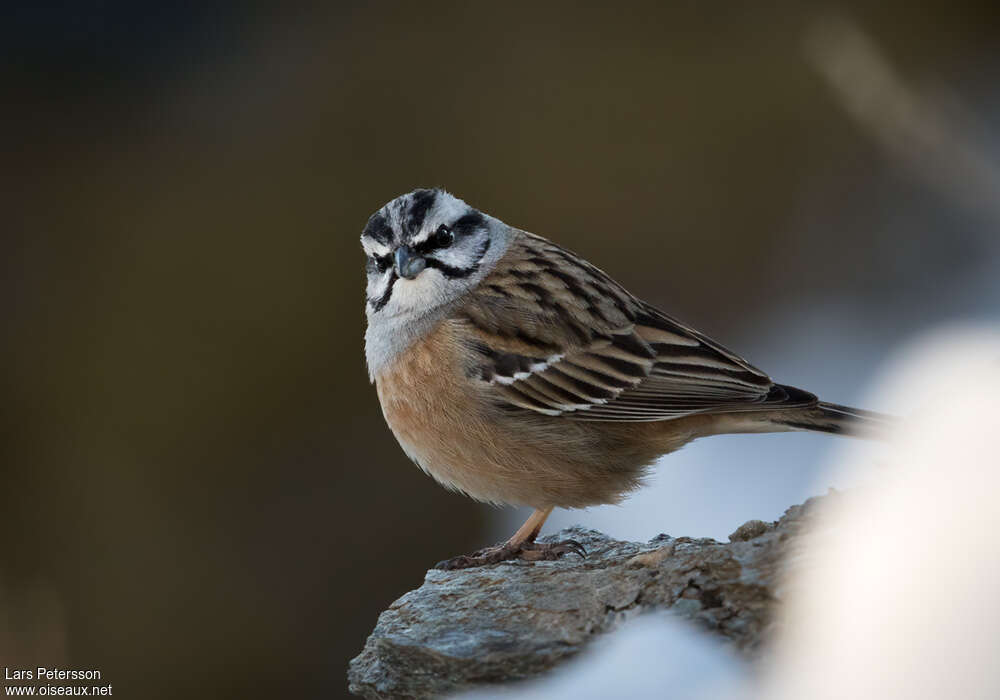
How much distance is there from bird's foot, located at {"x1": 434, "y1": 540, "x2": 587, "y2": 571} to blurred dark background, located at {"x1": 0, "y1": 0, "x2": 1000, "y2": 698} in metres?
3.68

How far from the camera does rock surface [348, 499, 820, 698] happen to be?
3.87 m

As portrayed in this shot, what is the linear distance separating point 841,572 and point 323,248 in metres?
6.76

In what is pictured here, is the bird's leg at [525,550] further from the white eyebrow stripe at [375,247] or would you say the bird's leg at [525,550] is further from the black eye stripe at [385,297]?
the white eyebrow stripe at [375,247]

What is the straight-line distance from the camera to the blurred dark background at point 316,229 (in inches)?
358

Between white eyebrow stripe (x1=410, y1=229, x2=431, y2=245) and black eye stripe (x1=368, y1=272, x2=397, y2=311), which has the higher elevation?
white eyebrow stripe (x1=410, y1=229, x2=431, y2=245)

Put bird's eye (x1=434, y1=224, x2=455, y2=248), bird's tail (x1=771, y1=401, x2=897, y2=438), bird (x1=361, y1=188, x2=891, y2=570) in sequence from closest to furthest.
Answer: bird's tail (x1=771, y1=401, x2=897, y2=438) → bird (x1=361, y1=188, x2=891, y2=570) → bird's eye (x1=434, y1=224, x2=455, y2=248)

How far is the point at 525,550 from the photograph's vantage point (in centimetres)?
539

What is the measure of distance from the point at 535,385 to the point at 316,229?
4910 mm

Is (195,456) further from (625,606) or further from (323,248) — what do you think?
(625,606)

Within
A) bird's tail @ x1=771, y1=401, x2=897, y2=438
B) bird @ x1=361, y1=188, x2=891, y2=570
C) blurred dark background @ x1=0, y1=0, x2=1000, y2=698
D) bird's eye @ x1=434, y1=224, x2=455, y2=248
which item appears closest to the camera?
bird's tail @ x1=771, y1=401, x2=897, y2=438

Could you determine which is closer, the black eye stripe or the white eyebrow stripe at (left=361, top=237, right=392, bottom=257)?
the white eyebrow stripe at (left=361, top=237, right=392, bottom=257)

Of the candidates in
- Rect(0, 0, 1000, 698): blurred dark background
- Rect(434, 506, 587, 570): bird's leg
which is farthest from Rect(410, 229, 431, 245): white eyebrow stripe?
→ Rect(0, 0, 1000, 698): blurred dark background

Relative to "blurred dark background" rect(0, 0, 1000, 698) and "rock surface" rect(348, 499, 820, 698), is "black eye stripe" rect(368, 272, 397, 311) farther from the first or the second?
"blurred dark background" rect(0, 0, 1000, 698)

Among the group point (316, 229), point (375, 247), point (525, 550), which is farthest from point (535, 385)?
point (316, 229)
